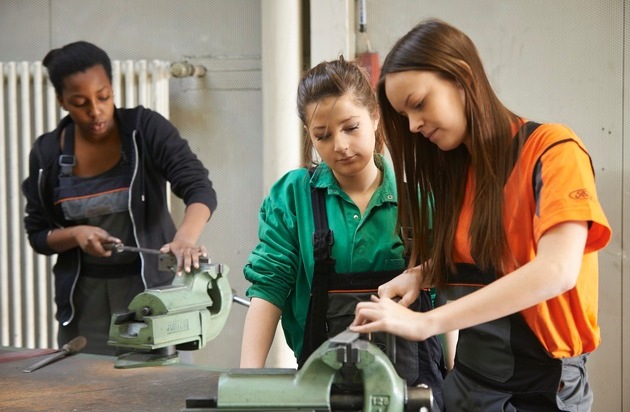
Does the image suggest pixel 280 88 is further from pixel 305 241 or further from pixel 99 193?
pixel 305 241

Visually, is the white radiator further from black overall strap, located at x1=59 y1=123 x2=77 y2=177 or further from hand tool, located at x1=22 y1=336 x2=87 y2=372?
hand tool, located at x1=22 y1=336 x2=87 y2=372

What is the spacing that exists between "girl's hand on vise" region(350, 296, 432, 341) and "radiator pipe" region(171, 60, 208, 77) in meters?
2.43

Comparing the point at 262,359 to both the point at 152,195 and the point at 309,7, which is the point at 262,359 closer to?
the point at 152,195

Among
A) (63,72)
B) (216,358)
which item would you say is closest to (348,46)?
(63,72)

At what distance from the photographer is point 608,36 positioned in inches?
118

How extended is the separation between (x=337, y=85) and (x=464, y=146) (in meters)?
0.37

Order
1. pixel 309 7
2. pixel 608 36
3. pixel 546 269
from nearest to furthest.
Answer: pixel 546 269 < pixel 608 36 < pixel 309 7

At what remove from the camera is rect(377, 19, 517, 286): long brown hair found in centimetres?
125

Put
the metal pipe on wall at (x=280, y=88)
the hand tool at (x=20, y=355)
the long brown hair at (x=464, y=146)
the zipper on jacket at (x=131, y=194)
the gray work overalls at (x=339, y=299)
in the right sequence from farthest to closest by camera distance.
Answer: the metal pipe on wall at (x=280, y=88), the zipper on jacket at (x=131, y=194), the hand tool at (x=20, y=355), the gray work overalls at (x=339, y=299), the long brown hair at (x=464, y=146)

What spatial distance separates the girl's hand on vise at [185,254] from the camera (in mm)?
2146

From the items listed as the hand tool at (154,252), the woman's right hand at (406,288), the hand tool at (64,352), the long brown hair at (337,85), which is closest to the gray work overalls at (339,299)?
the woman's right hand at (406,288)

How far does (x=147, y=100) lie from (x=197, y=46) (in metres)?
0.36

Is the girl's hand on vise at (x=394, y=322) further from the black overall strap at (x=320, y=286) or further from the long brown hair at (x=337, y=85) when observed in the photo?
the long brown hair at (x=337, y=85)

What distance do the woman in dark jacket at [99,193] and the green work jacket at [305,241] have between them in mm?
746
